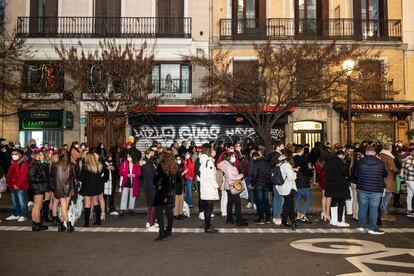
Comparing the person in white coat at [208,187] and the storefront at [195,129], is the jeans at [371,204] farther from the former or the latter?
the storefront at [195,129]

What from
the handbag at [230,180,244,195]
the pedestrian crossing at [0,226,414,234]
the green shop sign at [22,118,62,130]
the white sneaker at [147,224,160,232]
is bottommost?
the pedestrian crossing at [0,226,414,234]

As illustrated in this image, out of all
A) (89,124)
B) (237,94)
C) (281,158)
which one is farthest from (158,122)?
(281,158)

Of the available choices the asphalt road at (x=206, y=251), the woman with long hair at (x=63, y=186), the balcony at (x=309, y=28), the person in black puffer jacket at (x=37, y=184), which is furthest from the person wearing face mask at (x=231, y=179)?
the balcony at (x=309, y=28)

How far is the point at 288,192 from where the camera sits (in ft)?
33.4

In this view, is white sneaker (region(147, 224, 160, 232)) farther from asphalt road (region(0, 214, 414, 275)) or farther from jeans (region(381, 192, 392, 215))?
jeans (region(381, 192, 392, 215))

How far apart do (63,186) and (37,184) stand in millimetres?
819

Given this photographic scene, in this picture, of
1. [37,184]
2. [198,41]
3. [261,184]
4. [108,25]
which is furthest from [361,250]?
[108,25]

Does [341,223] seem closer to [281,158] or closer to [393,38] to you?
[281,158]

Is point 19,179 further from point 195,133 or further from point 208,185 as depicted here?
point 195,133

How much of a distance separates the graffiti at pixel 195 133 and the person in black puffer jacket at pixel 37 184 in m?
10.7

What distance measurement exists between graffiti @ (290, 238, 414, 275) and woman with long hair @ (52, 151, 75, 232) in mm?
5047

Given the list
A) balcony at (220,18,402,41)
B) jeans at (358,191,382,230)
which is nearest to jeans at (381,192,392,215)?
jeans at (358,191,382,230)

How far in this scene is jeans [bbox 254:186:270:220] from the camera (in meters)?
10.9

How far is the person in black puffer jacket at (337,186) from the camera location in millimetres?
10408
